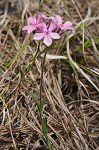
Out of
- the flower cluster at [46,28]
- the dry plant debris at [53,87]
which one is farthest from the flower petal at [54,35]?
the dry plant debris at [53,87]

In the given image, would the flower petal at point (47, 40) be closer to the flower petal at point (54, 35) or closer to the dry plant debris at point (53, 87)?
the flower petal at point (54, 35)

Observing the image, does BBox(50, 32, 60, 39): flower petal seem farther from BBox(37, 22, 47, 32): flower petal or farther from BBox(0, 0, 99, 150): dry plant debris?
BBox(0, 0, 99, 150): dry plant debris

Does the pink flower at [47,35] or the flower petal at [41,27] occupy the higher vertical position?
the flower petal at [41,27]

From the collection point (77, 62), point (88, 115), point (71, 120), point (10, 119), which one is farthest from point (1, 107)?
point (77, 62)

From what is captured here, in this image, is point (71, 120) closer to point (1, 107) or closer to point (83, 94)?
point (83, 94)

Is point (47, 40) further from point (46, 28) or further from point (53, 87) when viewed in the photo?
point (53, 87)

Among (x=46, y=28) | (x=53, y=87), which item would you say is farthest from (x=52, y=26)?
(x=53, y=87)
